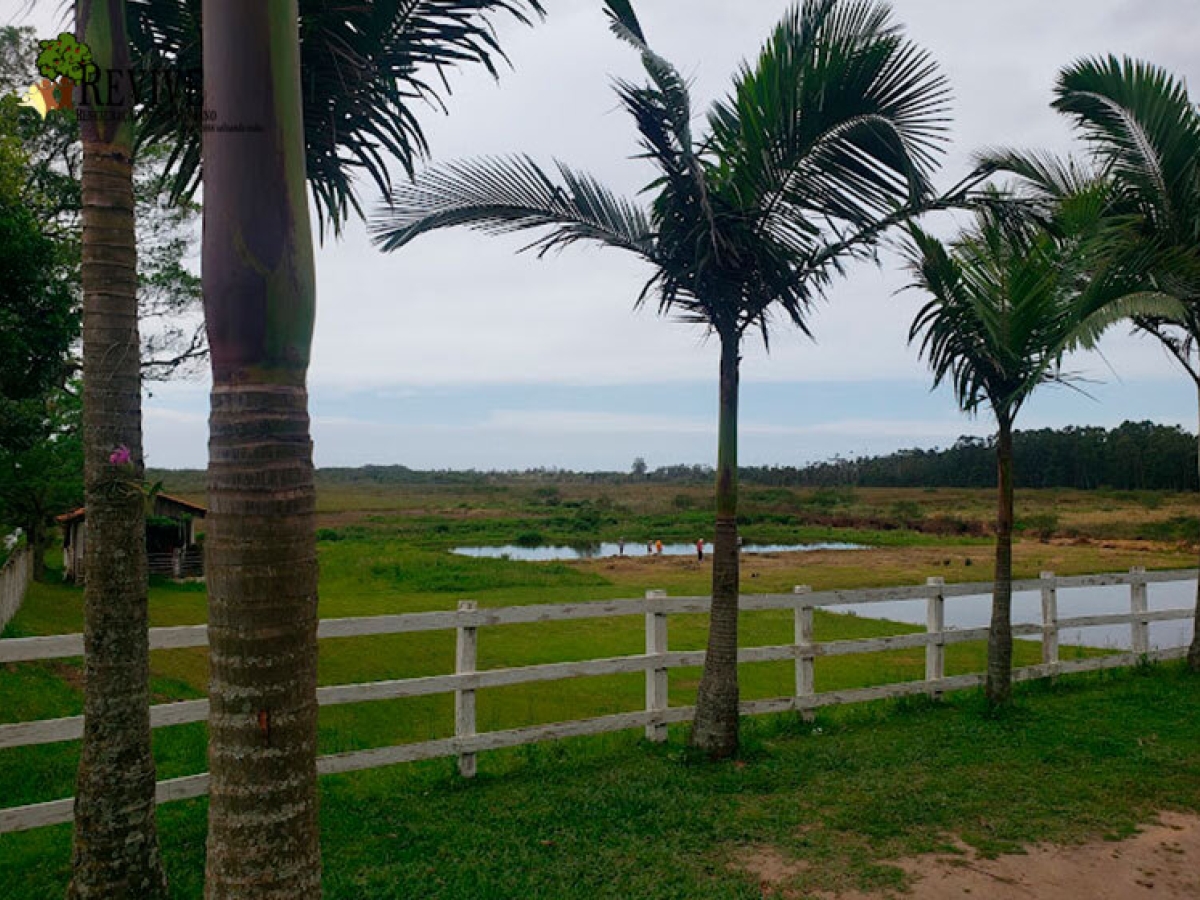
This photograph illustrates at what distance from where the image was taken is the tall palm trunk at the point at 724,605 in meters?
6.49

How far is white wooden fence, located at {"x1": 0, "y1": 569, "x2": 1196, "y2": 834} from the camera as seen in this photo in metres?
4.72

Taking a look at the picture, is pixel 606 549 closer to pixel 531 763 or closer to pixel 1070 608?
pixel 1070 608

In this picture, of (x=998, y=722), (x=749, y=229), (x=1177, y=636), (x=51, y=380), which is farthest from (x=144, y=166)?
(x=1177, y=636)

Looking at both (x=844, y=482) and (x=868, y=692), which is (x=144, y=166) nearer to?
(x=868, y=692)

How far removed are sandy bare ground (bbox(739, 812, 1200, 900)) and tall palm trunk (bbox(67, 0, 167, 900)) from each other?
2.99 meters

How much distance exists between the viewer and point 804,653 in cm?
775

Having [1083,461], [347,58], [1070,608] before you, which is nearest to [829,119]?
[347,58]

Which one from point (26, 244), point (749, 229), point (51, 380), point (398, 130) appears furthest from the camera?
point (51, 380)

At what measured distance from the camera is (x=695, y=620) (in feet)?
67.5

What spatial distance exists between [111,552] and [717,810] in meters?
3.76

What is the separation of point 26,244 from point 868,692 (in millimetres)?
11009

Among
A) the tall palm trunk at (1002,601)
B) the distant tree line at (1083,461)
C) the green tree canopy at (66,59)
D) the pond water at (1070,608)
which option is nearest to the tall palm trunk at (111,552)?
the green tree canopy at (66,59)

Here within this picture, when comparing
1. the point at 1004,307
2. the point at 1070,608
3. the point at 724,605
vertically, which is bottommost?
the point at 1070,608

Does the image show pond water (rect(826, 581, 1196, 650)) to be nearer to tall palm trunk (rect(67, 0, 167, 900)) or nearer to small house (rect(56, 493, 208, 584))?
tall palm trunk (rect(67, 0, 167, 900))
